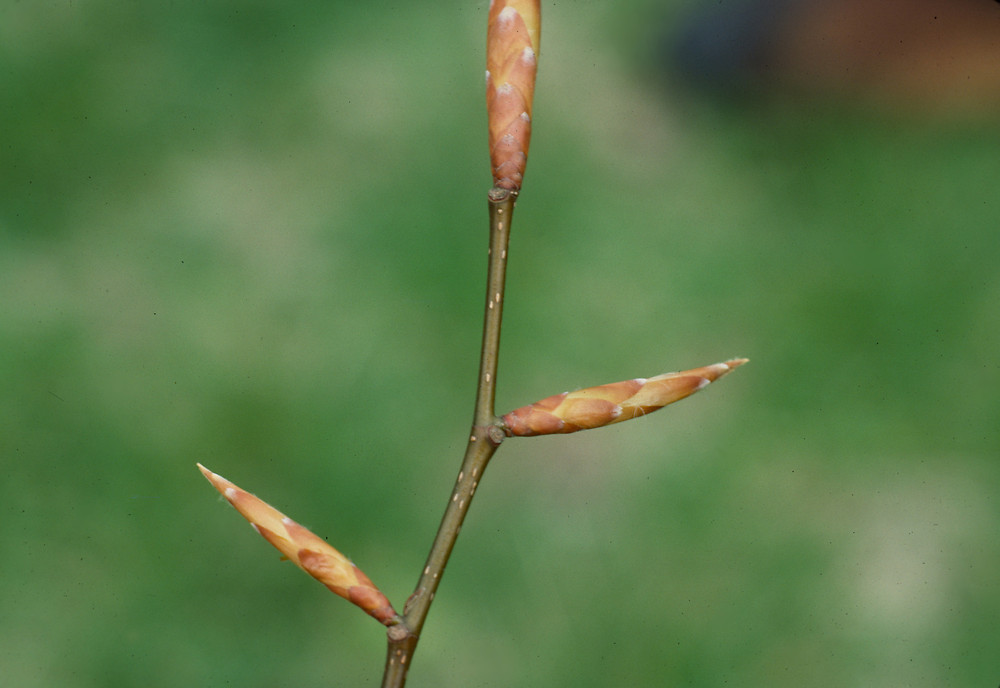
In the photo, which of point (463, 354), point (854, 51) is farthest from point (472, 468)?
point (854, 51)

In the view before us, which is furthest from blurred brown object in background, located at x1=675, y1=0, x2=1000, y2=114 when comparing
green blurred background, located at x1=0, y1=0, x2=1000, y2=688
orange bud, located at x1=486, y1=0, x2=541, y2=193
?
orange bud, located at x1=486, y1=0, x2=541, y2=193

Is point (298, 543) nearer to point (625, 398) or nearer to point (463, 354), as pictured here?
point (625, 398)

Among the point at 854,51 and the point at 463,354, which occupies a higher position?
the point at 854,51

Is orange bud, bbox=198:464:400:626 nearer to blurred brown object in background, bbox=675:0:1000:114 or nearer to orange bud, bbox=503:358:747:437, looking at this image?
orange bud, bbox=503:358:747:437

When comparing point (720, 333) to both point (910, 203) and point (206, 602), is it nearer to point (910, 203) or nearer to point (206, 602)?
point (910, 203)

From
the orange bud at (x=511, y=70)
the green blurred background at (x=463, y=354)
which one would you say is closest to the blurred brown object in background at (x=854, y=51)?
the green blurred background at (x=463, y=354)
